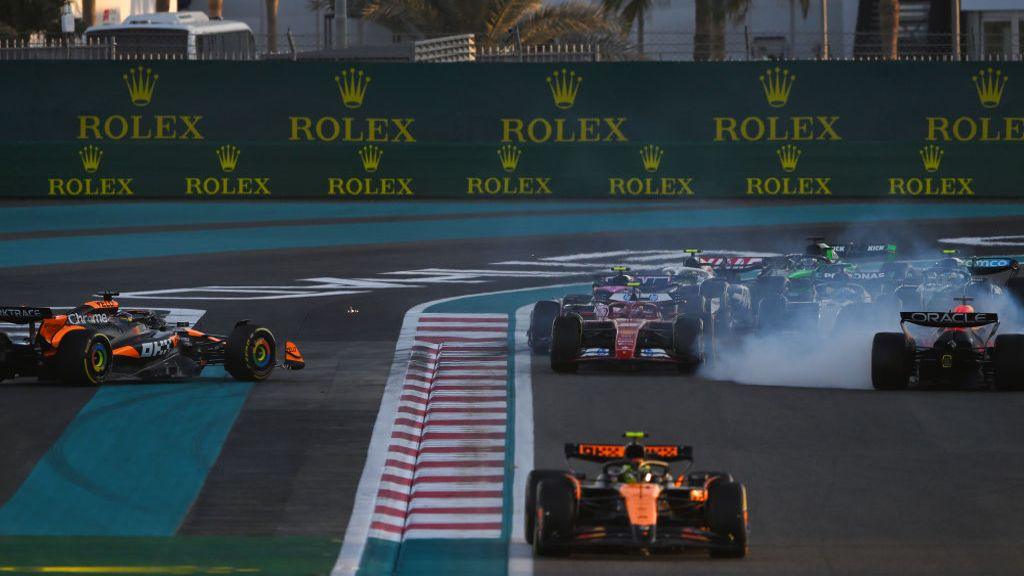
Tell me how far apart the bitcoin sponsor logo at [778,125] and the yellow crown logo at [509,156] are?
4359 mm

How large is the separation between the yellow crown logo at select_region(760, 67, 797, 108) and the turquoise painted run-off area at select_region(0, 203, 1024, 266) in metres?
2.40

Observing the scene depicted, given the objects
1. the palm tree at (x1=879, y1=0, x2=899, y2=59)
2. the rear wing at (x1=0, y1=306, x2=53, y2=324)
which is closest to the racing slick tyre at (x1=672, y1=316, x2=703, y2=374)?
the rear wing at (x1=0, y1=306, x2=53, y2=324)

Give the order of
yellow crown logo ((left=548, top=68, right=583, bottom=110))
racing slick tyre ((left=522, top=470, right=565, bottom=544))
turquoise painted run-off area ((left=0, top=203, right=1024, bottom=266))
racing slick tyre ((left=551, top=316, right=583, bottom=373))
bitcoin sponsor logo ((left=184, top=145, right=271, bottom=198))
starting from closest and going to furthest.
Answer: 1. racing slick tyre ((left=522, top=470, right=565, bottom=544))
2. racing slick tyre ((left=551, top=316, right=583, bottom=373))
3. turquoise painted run-off area ((left=0, top=203, right=1024, bottom=266))
4. bitcoin sponsor logo ((left=184, top=145, right=271, bottom=198))
5. yellow crown logo ((left=548, top=68, right=583, bottom=110))

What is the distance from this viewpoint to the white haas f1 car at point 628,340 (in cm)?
1939

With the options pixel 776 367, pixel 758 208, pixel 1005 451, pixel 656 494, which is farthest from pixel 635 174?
pixel 656 494

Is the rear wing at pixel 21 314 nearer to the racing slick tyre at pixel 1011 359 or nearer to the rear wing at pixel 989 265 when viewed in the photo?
the racing slick tyre at pixel 1011 359

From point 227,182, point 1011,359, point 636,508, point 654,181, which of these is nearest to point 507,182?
point 654,181

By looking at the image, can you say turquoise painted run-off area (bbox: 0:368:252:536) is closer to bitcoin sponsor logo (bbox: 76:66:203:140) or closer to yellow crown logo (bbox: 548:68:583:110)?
bitcoin sponsor logo (bbox: 76:66:203:140)

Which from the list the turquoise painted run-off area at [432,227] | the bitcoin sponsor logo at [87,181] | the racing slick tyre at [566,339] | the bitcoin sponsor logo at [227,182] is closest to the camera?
the racing slick tyre at [566,339]

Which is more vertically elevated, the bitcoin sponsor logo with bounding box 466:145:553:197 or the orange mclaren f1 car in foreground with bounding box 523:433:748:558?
the bitcoin sponsor logo with bounding box 466:145:553:197

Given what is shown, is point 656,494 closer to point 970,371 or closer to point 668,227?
point 970,371

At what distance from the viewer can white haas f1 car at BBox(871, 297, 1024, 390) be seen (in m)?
18.3

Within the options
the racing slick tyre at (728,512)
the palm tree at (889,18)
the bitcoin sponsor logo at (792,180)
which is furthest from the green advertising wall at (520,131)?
the racing slick tyre at (728,512)

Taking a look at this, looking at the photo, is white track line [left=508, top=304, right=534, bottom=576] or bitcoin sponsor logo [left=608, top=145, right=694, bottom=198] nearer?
white track line [left=508, top=304, right=534, bottom=576]
